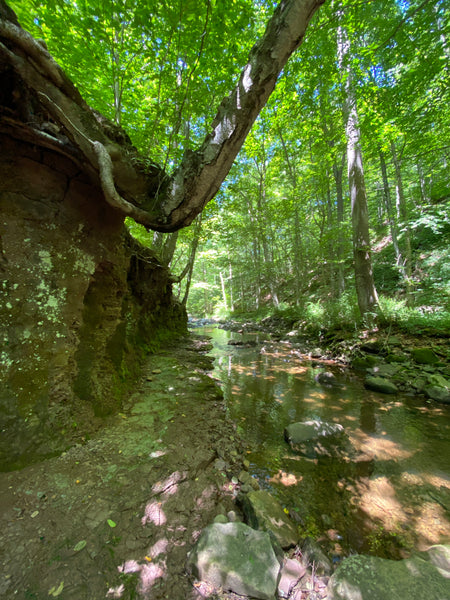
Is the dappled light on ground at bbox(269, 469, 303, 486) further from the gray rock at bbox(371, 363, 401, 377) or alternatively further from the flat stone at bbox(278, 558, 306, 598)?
the gray rock at bbox(371, 363, 401, 377)

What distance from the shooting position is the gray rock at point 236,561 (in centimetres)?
137

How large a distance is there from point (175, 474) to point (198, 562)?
798 mm

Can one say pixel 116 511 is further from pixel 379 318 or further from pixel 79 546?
pixel 379 318

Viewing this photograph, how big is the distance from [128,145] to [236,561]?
4441mm

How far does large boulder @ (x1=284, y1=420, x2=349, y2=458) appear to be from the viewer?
10.6 feet

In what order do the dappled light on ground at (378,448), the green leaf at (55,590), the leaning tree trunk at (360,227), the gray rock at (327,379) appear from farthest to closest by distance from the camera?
1. the leaning tree trunk at (360,227)
2. the gray rock at (327,379)
3. the dappled light on ground at (378,448)
4. the green leaf at (55,590)

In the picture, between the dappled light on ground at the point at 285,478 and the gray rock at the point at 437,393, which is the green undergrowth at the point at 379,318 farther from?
the dappled light on ground at the point at 285,478

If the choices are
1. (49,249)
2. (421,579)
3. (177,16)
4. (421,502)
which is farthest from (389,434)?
(177,16)

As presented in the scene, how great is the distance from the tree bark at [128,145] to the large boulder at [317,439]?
11.5 feet

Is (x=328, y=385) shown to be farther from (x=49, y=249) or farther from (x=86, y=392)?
(x=49, y=249)

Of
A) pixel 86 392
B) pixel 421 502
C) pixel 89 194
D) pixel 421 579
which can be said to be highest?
pixel 89 194

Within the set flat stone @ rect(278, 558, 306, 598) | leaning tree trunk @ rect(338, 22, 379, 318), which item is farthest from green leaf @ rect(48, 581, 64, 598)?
leaning tree trunk @ rect(338, 22, 379, 318)

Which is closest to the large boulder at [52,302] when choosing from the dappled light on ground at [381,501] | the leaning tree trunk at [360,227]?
the dappled light on ground at [381,501]

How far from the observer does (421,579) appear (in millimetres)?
1453
